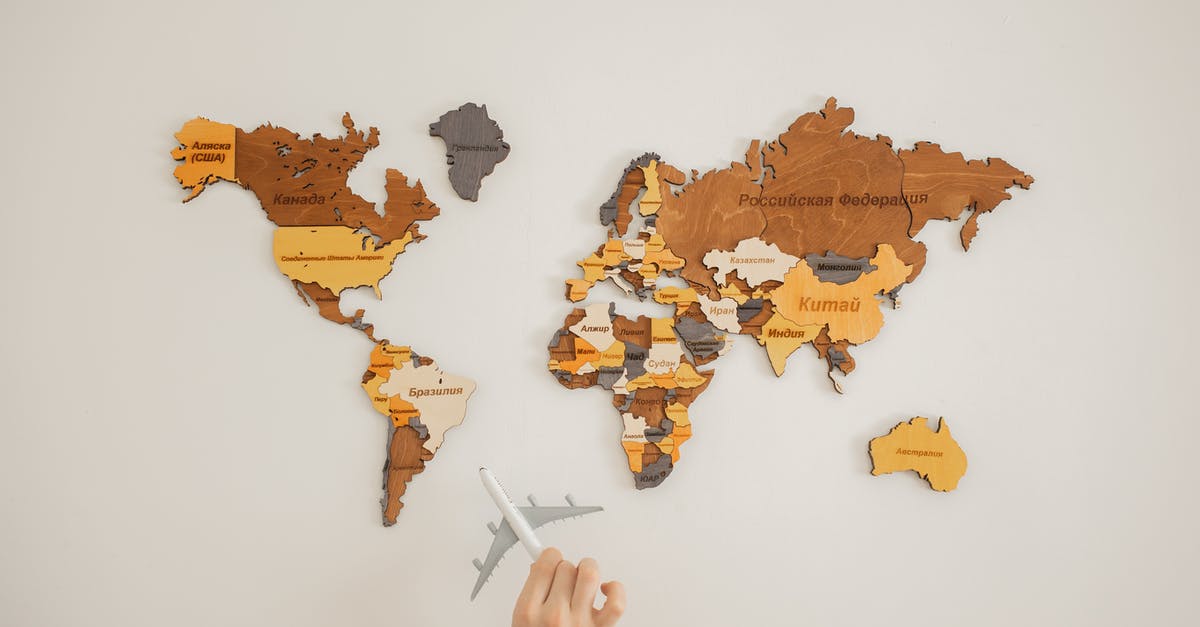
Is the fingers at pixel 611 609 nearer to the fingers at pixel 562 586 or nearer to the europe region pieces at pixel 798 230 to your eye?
the fingers at pixel 562 586

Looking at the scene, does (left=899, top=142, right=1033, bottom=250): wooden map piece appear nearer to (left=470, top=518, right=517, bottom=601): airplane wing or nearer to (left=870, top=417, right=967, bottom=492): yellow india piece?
(left=870, top=417, right=967, bottom=492): yellow india piece

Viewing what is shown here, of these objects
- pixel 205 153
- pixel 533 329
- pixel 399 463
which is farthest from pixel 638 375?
pixel 205 153

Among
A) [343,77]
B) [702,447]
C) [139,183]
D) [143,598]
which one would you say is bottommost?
[143,598]

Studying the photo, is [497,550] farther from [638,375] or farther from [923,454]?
[923,454]

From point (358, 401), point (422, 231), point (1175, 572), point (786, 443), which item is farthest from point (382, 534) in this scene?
point (1175, 572)

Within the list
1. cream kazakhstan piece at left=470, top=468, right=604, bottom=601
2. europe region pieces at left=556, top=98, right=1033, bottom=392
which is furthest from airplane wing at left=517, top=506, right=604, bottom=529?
europe region pieces at left=556, top=98, right=1033, bottom=392

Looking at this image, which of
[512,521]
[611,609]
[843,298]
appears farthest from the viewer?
[843,298]

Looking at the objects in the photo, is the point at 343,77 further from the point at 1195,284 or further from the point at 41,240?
the point at 1195,284

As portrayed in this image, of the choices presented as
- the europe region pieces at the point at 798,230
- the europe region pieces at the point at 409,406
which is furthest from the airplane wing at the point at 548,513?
the europe region pieces at the point at 798,230
